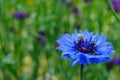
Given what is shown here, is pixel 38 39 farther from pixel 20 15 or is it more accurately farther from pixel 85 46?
pixel 85 46

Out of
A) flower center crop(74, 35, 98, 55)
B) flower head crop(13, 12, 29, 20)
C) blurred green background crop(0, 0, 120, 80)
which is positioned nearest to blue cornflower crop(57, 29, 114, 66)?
flower center crop(74, 35, 98, 55)

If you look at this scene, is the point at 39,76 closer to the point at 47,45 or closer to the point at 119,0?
the point at 47,45

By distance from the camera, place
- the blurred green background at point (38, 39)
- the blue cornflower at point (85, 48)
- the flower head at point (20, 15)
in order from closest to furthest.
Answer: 1. the blue cornflower at point (85, 48)
2. the blurred green background at point (38, 39)
3. the flower head at point (20, 15)

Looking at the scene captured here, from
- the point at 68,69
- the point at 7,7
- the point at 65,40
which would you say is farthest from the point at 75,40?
the point at 7,7

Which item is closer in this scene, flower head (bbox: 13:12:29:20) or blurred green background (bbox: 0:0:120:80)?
blurred green background (bbox: 0:0:120:80)

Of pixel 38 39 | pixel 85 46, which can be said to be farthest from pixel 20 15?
pixel 85 46

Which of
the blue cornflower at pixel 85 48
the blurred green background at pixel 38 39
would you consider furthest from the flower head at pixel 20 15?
the blue cornflower at pixel 85 48

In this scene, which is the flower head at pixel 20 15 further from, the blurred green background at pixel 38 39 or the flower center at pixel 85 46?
the flower center at pixel 85 46

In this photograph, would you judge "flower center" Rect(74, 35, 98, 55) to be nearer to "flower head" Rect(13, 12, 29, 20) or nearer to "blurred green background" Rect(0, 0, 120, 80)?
"blurred green background" Rect(0, 0, 120, 80)
